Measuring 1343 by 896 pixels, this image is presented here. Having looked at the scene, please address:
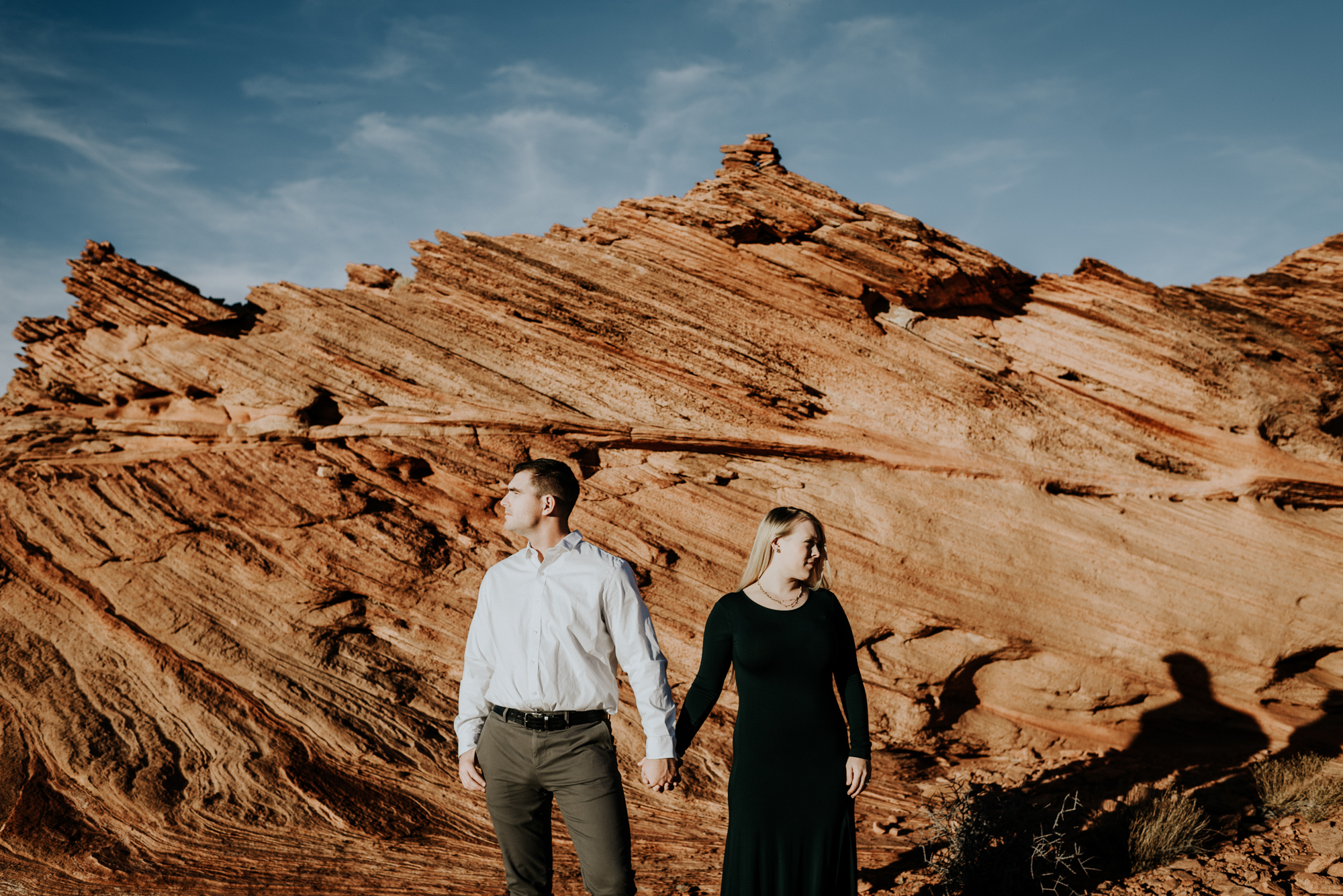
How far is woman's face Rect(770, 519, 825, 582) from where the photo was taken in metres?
4.01

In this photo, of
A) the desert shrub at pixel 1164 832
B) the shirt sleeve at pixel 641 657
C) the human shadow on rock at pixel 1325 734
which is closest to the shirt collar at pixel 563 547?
the shirt sleeve at pixel 641 657

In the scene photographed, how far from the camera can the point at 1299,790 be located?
23.9 ft

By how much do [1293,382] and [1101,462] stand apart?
2767mm

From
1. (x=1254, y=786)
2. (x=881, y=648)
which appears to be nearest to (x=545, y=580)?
(x=881, y=648)

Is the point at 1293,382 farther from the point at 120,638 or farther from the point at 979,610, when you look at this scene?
the point at 120,638

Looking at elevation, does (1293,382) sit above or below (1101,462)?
above

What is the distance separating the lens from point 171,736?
752cm

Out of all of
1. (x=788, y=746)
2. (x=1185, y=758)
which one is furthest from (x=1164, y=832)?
(x=788, y=746)

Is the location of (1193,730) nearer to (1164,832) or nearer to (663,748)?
(1164,832)

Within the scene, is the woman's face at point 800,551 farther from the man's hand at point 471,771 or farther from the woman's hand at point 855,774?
the man's hand at point 471,771

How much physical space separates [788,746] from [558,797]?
1.14m

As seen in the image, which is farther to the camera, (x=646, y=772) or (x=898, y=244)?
(x=898, y=244)

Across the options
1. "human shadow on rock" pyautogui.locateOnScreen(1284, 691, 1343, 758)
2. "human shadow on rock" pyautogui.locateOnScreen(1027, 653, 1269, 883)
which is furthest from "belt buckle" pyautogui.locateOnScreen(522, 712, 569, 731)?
"human shadow on rock" pyautogui.locateOnScreen(1284, 691, 1343, 758)

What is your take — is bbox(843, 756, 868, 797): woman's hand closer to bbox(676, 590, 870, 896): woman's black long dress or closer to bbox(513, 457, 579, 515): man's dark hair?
bbox(676, 590, 870, 896): woman's black long dress
